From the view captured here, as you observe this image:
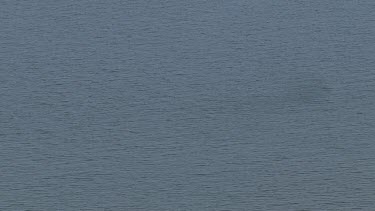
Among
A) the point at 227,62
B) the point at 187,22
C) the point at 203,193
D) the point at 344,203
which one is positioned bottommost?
the point at 344,203

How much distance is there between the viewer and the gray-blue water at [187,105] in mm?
4289

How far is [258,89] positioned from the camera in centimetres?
476

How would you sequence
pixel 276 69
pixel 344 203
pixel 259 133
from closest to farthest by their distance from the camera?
pixel 344 203 → pixel 259 133 → pixel 276 69

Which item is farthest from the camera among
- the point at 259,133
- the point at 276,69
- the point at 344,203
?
the point at 276,69

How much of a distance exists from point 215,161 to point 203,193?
0.23 m

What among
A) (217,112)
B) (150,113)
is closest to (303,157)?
(217,112)

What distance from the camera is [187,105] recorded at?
4.68 meters

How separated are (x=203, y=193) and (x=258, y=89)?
0.85 meters

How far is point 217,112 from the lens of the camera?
464 centimetres

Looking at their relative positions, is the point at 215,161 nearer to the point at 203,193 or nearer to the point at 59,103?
the point at 203,193

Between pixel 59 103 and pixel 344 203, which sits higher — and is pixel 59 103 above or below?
above

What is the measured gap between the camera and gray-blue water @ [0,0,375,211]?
14.1 feet

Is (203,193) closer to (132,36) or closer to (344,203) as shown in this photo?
(344,203)

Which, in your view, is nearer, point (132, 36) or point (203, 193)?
point (203, 193)
